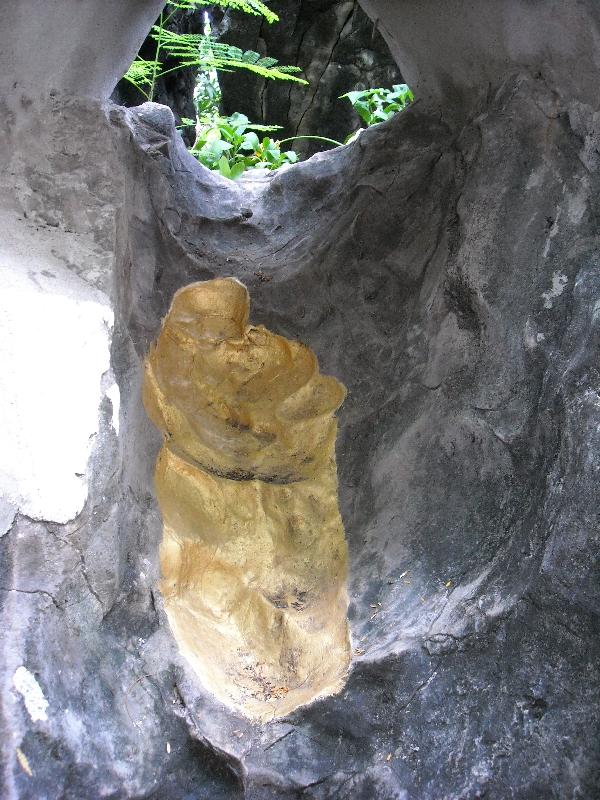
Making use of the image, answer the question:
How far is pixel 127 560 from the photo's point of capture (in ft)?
4.66

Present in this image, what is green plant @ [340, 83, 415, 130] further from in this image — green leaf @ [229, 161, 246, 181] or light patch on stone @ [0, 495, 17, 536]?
light patch on stone @ [0, 495, 17, 536]

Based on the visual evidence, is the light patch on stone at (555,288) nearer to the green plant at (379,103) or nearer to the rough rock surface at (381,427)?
the rough rock surface at (381,427)

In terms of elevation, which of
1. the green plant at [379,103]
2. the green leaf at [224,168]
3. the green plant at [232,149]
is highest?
the green plant at [379,103]

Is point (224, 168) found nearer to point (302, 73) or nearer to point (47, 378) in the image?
point (47, 378)

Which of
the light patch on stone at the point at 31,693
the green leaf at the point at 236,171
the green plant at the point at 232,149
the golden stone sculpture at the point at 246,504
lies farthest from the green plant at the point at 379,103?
the light patch on stone at the point at 31,693

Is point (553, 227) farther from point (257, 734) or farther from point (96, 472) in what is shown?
point (257, 734)

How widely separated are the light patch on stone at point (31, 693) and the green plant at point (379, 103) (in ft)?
7.89

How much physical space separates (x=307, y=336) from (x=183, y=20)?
11.3ft

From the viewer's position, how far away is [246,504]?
66.8 inches

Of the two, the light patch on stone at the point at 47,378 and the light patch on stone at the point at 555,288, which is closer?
the light patch on stone at the point at 47,378

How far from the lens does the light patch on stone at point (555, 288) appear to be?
52.4 inches

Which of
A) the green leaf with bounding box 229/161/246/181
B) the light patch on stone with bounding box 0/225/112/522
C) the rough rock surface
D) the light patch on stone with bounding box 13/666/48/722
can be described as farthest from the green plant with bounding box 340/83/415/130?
the light patch on stone with bounding box 13/666/48/722

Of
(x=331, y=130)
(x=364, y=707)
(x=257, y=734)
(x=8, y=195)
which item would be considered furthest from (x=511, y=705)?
(x=331, y=130)

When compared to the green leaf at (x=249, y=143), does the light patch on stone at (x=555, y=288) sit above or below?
above
